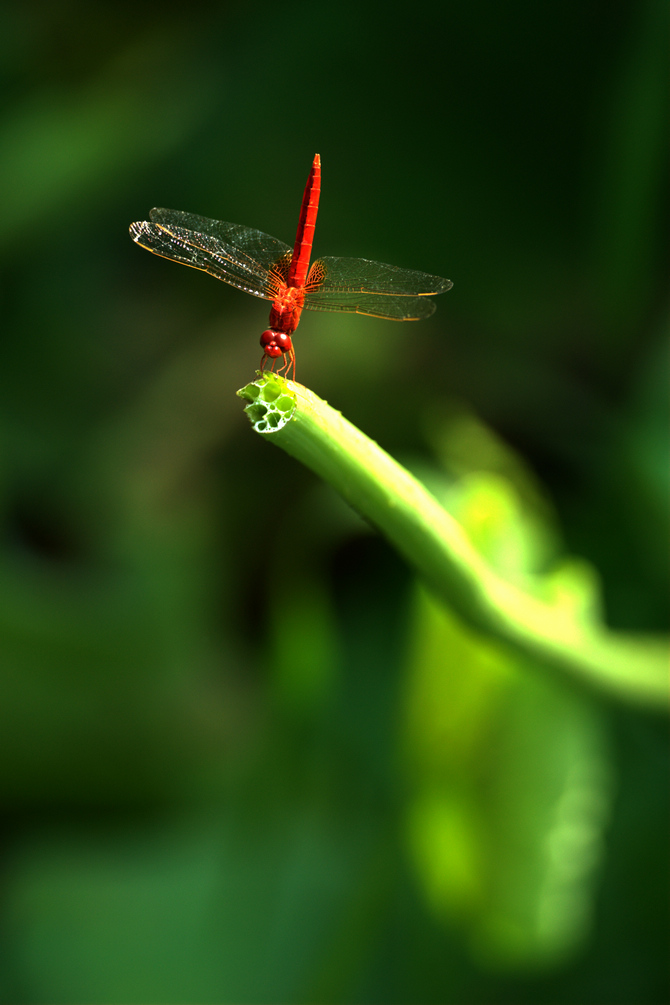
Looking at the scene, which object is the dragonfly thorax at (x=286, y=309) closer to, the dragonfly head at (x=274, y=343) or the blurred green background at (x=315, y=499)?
the dragonfly head at (x=274, y=343)

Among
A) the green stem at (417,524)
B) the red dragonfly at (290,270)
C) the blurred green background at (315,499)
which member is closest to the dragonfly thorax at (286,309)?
the red dragonfly at (290,270)

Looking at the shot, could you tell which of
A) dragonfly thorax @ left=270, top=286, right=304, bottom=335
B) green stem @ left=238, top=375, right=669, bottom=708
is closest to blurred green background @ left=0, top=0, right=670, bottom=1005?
green stem @ left=238, top=375, right=669, bottom=708

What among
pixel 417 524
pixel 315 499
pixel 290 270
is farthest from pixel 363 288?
pixel 315 499

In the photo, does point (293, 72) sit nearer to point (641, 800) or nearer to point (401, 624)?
point (401, 624)

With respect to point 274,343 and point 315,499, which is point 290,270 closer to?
point 274,343

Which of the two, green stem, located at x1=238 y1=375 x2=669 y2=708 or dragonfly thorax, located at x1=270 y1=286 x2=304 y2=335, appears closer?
green stem, located at x1=238 y1=375 x2=669 y2=708

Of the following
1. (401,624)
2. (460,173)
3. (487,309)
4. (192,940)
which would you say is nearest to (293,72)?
(460,173)

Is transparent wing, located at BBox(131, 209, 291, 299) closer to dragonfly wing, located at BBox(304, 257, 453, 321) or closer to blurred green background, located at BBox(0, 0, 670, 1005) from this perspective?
dragonfly wing, located at BBox(304, 257, 453, 321)
